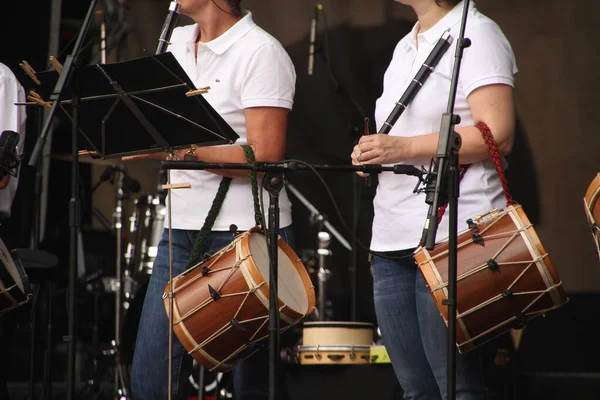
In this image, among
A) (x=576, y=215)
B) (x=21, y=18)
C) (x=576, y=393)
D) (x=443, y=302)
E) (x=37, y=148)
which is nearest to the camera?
(x=443, y=302)

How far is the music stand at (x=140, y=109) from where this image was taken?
8.34 ft

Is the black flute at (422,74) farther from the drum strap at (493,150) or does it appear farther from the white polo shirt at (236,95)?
the white polo shirt at (236,95)

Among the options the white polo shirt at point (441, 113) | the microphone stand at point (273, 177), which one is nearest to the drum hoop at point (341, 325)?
the white polo shirt at point (441, 113)

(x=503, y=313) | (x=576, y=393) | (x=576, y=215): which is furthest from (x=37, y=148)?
(x=576, y=215)

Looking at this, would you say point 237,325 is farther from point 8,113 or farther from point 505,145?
point 8,113

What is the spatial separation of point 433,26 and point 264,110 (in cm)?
61

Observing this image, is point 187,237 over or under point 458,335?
over

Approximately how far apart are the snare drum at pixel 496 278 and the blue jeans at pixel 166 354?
0.70m

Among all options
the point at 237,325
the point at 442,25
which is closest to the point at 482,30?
the point at 442,25

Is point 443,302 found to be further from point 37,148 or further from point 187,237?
point 37,148

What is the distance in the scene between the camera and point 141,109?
268 centimetres

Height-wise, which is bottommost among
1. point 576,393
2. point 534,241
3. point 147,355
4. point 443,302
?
point 576,393

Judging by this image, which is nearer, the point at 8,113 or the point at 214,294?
the point at 214,294

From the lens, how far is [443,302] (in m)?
Result: 2.38
